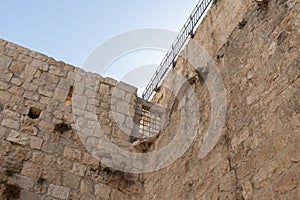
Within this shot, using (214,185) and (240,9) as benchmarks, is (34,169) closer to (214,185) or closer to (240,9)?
(214,185)

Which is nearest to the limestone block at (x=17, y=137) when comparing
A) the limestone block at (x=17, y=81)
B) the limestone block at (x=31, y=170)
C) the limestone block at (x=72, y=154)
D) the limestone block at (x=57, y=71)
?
the limestone block at (x=31, y=170)

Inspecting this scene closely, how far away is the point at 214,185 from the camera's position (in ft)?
12.3

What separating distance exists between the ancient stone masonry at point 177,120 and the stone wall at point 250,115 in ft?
0.04

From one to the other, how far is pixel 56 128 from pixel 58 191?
967 mm

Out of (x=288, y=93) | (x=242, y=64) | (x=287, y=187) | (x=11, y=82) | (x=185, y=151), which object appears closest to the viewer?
(x=287, y=187)

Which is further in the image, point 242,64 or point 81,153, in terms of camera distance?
point 81,153

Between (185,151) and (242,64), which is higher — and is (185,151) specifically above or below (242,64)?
below

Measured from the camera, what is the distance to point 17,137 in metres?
5.03

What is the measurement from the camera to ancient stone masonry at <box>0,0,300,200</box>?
3193 mm

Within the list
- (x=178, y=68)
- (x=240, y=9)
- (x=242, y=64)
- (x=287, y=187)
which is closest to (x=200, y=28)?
(x=178, y=68)

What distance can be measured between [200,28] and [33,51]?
2651 mm

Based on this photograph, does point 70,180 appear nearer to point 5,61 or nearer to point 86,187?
point 86,187

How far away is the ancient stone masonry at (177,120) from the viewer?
3193 millimetres

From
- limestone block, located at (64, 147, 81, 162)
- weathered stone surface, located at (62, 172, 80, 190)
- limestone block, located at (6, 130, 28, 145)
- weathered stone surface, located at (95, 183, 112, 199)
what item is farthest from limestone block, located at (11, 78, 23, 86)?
weathered stone surface, located at (95, 183, 112, 199)
